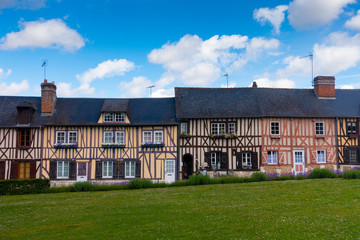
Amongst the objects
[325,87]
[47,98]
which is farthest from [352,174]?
[47,98]

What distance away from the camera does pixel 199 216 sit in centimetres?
948

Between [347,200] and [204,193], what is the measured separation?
18.3ft

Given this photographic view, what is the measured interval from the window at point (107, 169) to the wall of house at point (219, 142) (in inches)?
183

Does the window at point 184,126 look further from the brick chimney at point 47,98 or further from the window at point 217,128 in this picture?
the brick chimney at point 47,98

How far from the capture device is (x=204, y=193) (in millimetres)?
13938

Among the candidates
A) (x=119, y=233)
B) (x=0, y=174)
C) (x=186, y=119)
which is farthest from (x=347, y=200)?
(x=0, y=174)

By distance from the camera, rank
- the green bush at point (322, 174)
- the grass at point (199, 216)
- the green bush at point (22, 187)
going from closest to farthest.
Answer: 1. the grass at point (199, 216)
2. the green bush at point (22, 187)
3. the green bush at point (322, 174)

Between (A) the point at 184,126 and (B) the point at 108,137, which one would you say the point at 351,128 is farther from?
(B) the point at 108,137

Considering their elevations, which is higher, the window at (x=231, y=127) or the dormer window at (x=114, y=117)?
the dormer window at (x=114, y=117)

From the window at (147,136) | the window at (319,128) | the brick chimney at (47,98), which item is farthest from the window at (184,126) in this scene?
the brick chimney at (47,98)

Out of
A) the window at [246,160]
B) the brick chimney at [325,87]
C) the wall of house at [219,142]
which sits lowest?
the window at [246,160]

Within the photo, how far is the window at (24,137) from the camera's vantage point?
69.2 ft

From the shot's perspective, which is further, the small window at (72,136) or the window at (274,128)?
the window at (274,128)

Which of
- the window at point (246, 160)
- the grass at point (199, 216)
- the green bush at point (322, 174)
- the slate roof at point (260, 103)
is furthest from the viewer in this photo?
the slate roof at point (260, 103)
